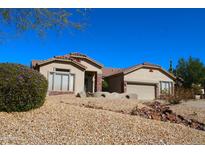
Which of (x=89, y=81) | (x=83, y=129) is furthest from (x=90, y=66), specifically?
(x=83, y=129)

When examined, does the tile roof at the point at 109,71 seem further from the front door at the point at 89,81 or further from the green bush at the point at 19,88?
the green bush at the point at 19,88

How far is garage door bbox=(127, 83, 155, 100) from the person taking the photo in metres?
30.8

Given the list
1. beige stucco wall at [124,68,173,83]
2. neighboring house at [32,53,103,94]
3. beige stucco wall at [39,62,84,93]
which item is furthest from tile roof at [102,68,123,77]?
beige stucco wall at [39,62,84,93]

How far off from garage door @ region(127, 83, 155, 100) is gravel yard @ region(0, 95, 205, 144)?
19.7m

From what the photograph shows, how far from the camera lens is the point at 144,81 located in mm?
31031

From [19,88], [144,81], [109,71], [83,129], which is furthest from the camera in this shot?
[109,71]

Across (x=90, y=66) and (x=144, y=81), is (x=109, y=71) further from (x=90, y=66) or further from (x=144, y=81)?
(x=90, y=66)

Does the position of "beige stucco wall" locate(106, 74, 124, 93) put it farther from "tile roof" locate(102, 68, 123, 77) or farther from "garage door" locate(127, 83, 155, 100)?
"garage door" locate(127, 83, 155, 100)

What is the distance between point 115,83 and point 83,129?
23192 mm

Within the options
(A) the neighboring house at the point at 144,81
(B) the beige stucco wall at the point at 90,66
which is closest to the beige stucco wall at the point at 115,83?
(A) the neighboring house at the point at 144,81

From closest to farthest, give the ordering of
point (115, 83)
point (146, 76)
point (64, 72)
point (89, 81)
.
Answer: point (64, 72), point (89, 81), point (146, 76), point (115, 83)

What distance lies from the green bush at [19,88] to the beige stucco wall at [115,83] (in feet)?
67.8

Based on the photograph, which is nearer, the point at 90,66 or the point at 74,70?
the point at 74,70

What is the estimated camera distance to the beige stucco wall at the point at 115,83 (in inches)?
1220
